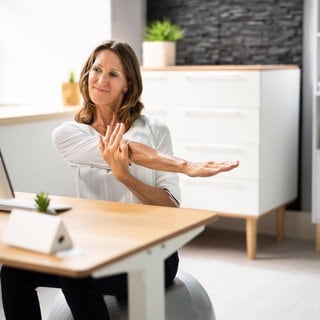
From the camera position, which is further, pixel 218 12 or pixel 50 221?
pixel 218 12

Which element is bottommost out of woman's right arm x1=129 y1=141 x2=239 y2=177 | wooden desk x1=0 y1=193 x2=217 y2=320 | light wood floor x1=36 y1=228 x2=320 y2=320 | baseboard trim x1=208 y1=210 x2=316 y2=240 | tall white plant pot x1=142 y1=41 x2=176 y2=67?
light wood floor x1=36 y1=228 x2=320 y2=320

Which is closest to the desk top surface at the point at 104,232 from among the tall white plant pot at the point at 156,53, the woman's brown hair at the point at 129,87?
the woman's brown hair at the point at 129,87

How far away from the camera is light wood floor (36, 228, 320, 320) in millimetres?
3379

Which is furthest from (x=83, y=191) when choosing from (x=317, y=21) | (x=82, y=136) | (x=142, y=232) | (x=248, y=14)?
(x=248, y=14)

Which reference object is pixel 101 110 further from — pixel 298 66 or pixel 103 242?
pixel 298 66

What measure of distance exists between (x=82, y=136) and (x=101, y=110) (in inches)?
5.3

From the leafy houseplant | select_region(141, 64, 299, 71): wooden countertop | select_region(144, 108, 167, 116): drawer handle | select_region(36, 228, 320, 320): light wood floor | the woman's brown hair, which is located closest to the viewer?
the woman's brown hair

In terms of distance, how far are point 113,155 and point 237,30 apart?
8.22 feet

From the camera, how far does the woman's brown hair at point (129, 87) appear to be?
270 cm

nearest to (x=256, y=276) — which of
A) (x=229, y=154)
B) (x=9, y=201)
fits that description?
(x=229, y=154)

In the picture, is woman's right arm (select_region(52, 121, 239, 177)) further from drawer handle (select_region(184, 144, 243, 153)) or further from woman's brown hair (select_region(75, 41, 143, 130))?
drawer handle (select_region(184, 144, 243, 153))

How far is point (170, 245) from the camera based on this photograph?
1917 mm

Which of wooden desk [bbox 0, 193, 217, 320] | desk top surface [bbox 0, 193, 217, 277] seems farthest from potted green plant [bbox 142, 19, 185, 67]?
wooden desk [bbox 0, 193, 217, 320]

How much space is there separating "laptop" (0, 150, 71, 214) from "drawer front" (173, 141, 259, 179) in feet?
6.70
